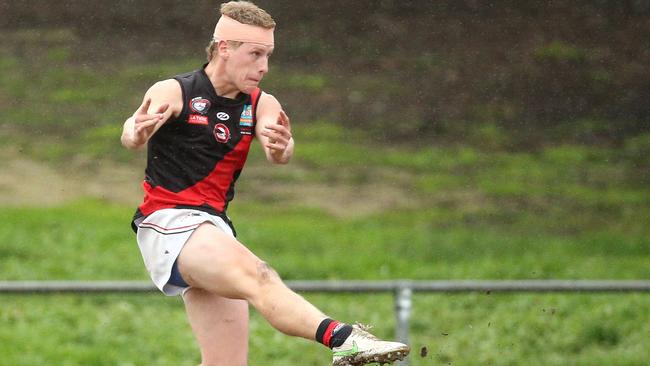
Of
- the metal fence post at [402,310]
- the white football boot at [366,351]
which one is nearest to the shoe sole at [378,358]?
the white football boot at [366,351]

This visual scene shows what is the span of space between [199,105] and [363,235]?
31.3 ft

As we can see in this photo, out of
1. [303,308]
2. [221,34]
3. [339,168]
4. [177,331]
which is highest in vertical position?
[221,34]

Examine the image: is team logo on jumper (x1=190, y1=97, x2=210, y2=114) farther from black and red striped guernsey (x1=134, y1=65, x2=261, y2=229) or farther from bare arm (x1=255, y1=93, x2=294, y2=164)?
bare arm (x1=255, y1=93, x2=294, y2=164)

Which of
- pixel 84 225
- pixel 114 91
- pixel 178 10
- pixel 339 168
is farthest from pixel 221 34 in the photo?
pixel 178 10

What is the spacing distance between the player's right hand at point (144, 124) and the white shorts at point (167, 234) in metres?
0.43

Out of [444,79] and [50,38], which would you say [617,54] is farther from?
[50,38]

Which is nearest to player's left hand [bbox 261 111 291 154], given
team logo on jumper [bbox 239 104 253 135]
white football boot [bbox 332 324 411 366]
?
Result: team logo on jumper [bbox 239 104 253 135]

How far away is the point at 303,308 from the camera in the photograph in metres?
5.92

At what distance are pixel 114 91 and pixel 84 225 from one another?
5.16m

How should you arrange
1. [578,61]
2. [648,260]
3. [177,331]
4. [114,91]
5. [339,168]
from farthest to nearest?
[578,61]
[114,91]
[339,168]
[648,260]
[177,331]

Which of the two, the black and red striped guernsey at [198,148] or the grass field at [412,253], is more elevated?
the black and red striped guernsey at [198,148]

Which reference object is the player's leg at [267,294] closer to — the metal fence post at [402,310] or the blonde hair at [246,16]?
the blonde hair at [246,16]

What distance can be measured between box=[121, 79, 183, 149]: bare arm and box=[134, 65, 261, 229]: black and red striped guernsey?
0.05 m

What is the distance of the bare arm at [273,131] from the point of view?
Answer: 242 inches
